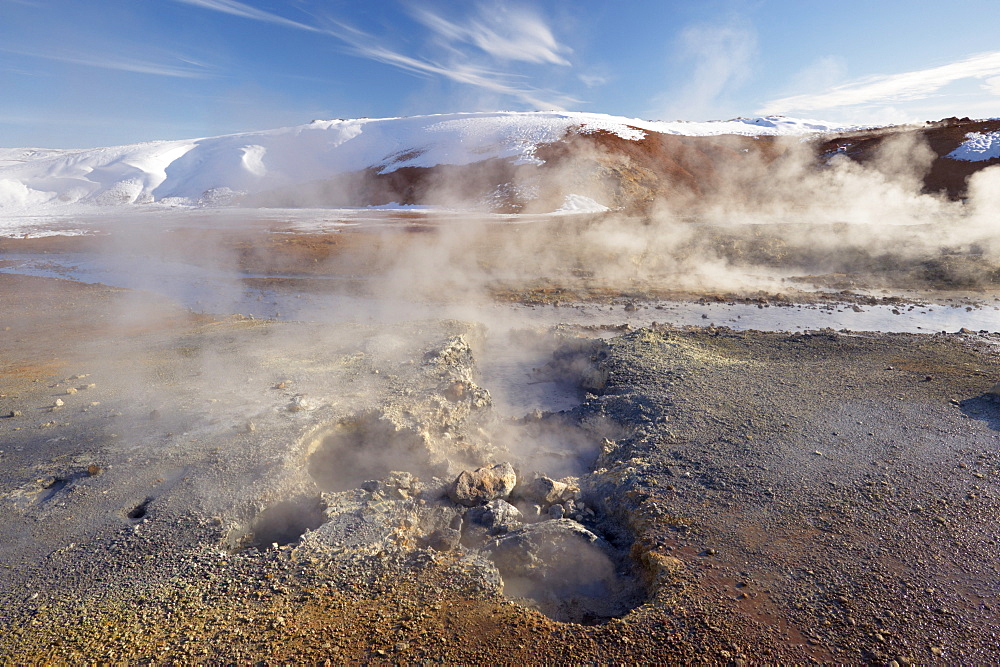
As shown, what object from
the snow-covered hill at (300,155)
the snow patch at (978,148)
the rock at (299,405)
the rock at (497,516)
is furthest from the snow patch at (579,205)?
the rock at (497,516)

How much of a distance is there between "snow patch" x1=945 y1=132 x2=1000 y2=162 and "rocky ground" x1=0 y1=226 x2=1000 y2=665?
91.0ft

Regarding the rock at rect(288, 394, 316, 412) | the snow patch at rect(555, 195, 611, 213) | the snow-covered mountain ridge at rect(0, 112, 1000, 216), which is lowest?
the rock at rect(288, 394, 316, 412)

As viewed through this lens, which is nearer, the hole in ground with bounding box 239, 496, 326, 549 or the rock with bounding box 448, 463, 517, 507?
the hole in ground with bounding box 239, 496, 326, 549

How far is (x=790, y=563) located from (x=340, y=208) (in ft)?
133

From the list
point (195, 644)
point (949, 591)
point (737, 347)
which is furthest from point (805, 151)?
point (195, 644)

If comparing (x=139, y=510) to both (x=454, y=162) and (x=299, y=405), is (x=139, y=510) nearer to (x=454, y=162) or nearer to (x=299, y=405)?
(x=299, y=405)

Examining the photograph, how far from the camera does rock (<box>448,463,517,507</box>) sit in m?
4.19

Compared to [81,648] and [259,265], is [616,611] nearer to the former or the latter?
[81,648]

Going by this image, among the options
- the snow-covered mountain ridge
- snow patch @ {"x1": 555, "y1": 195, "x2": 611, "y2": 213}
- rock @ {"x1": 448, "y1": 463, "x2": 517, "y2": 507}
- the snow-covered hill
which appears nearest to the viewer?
rock @ {"x1": 448, "y1": 463, "x2": 517, "y2": 507}

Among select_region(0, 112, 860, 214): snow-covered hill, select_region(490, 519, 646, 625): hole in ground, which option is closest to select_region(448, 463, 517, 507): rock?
select_region(490, 519, 646, 625): hole in ground

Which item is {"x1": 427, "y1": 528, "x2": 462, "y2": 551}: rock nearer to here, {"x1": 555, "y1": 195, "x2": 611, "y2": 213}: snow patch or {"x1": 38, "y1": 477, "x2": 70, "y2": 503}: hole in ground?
{"x1": 38, "y1": 477, "x2": 70, "y2": 503}: hole in ground

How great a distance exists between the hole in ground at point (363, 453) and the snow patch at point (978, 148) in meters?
34.6

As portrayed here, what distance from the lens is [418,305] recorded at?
38.5 feet

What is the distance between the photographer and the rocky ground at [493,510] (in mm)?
2805
